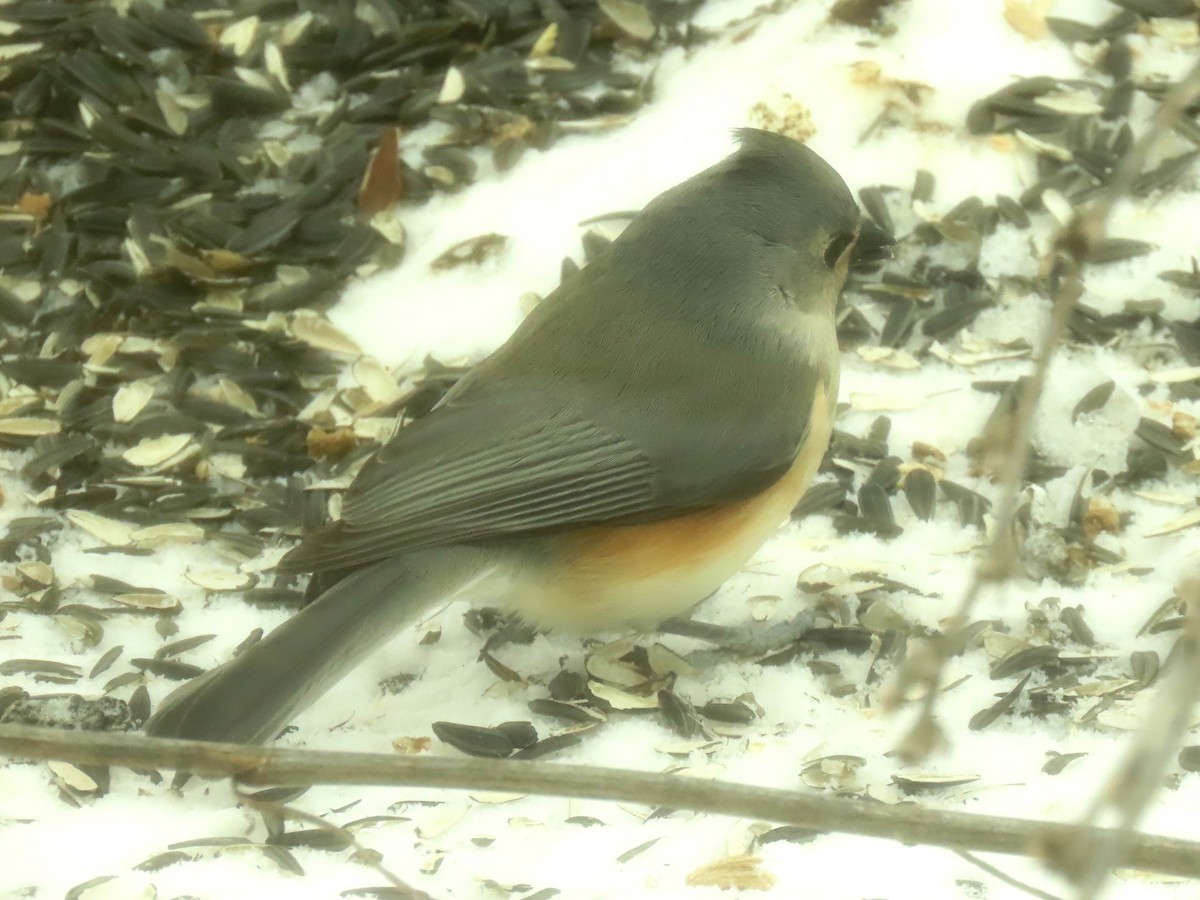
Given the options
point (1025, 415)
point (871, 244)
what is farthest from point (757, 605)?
point (1025, 415)

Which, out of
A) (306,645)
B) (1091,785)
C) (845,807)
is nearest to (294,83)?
(306,645)

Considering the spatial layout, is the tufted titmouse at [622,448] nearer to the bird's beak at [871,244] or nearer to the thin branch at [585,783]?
the bird's beak at [871,244]

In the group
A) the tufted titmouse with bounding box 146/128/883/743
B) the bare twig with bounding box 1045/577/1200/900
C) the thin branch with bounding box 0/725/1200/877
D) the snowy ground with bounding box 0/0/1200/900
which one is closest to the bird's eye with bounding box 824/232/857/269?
the tufted titmouse with bounding box 146/128/883/743

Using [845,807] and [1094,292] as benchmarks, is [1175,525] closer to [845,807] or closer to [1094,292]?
[1094,292]

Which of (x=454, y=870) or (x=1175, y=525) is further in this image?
(x=1175, y=525)

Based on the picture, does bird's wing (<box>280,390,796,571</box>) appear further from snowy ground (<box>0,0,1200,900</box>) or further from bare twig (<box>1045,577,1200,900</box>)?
bare twig (<box>1045,577,1200,900</box>)

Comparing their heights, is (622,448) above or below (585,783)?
below

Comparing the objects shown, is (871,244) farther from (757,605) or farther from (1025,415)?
(1025,415)

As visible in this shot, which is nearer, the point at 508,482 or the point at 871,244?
the point at 508,482
